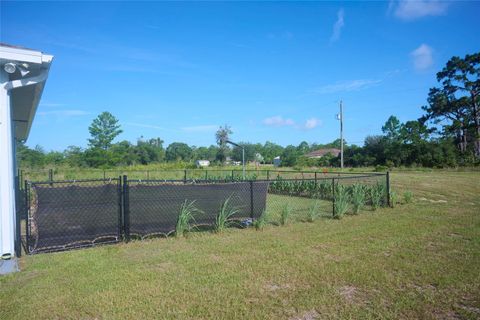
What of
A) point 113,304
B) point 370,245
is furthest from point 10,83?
point 370,245

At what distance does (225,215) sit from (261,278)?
290 centimetres

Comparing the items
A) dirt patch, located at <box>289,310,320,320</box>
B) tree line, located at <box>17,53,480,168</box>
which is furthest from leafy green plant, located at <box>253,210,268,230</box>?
tree line, located at <box>17,53,480,168</box>

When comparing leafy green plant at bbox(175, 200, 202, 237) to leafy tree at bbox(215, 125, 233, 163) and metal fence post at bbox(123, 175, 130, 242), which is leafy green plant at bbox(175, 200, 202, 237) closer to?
metal fence post at bbox(123, 175, 130, 242)

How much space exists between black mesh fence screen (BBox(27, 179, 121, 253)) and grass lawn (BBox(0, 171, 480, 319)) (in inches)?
12.6

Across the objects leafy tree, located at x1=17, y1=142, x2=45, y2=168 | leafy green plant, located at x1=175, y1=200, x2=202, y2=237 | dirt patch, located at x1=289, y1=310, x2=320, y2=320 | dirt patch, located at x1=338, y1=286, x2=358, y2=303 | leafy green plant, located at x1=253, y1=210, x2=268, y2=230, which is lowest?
dirt patch, located at x1=338, y1=286, x2=358, y2=303

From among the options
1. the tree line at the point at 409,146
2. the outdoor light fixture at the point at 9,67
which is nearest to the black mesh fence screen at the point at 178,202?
the outdoor light fixture at the point at 9,67

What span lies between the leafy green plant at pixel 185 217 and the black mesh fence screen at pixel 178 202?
0.22 feet

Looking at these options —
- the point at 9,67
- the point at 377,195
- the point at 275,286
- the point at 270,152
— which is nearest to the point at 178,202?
the point at 275,286

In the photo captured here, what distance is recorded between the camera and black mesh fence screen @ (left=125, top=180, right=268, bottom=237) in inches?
239

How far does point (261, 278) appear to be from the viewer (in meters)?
4.07

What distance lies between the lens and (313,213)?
8047mm

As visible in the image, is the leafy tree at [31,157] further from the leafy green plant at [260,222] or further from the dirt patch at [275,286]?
the dirt patch at [275,286]

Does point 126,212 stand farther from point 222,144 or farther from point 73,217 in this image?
point 222,144

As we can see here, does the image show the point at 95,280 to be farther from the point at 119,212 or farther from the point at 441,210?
the point at 441,210
